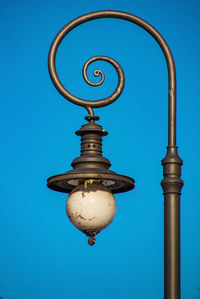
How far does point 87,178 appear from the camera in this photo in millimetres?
7254

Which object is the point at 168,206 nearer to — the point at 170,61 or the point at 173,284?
the point at 173,284

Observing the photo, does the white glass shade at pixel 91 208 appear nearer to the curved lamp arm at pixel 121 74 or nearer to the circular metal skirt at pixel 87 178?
the circular metal skirt at pixel 87 178

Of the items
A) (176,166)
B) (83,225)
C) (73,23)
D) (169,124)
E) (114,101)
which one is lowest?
(83,225)

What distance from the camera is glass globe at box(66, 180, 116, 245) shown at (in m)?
7.08

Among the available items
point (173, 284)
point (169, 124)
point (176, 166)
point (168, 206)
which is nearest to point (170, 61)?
point (169, 124)

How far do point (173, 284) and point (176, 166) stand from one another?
126 centimetres

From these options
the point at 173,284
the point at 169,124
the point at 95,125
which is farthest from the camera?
the point at 95,125

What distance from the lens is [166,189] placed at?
23.0 feet

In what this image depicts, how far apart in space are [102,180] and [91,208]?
53cm

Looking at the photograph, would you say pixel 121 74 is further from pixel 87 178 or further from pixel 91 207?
pixel 91 207

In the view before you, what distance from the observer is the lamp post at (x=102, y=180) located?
684cm

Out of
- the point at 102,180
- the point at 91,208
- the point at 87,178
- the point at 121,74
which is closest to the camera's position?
the point at 91,208

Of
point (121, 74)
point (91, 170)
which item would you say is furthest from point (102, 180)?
point (121, 74)

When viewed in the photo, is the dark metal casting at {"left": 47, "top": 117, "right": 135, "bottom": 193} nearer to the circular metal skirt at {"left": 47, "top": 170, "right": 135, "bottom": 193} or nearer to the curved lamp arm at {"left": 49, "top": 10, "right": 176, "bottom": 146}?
the circular metal skirt at {"left": 47, "top": 170, "right": 135, "bottom": 193}
